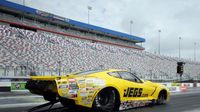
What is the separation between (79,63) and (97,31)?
24.4 meters

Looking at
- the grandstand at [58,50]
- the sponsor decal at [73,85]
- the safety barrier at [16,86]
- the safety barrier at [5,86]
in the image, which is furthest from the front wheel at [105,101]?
the grandstand at [58,50]

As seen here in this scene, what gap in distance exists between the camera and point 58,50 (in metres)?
38.8

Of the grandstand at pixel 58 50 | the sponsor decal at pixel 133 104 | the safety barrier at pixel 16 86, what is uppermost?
the grandstand at pixel 58 50

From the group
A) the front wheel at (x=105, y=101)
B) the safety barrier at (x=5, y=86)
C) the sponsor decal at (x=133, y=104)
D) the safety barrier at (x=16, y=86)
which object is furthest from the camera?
the safety barrier at (x=16, y=86)

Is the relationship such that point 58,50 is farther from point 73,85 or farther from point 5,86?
point 73,85

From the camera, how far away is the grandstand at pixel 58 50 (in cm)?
3133

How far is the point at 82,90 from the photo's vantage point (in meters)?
7.06

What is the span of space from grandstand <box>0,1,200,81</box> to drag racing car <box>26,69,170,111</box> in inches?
692

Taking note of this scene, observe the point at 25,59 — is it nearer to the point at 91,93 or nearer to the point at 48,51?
the point at 48,51

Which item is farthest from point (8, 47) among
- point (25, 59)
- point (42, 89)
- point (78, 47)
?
point (42, 89)

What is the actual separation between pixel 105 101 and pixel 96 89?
576 millimetres

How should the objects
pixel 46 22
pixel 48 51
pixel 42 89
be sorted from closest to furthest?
1. pixel 42 89
2. pixel 48 51
3. pixel 46 22

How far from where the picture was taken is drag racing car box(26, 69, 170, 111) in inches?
272

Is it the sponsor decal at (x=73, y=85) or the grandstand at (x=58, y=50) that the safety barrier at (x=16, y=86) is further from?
the sponsor decal at (x=73, y=85)
